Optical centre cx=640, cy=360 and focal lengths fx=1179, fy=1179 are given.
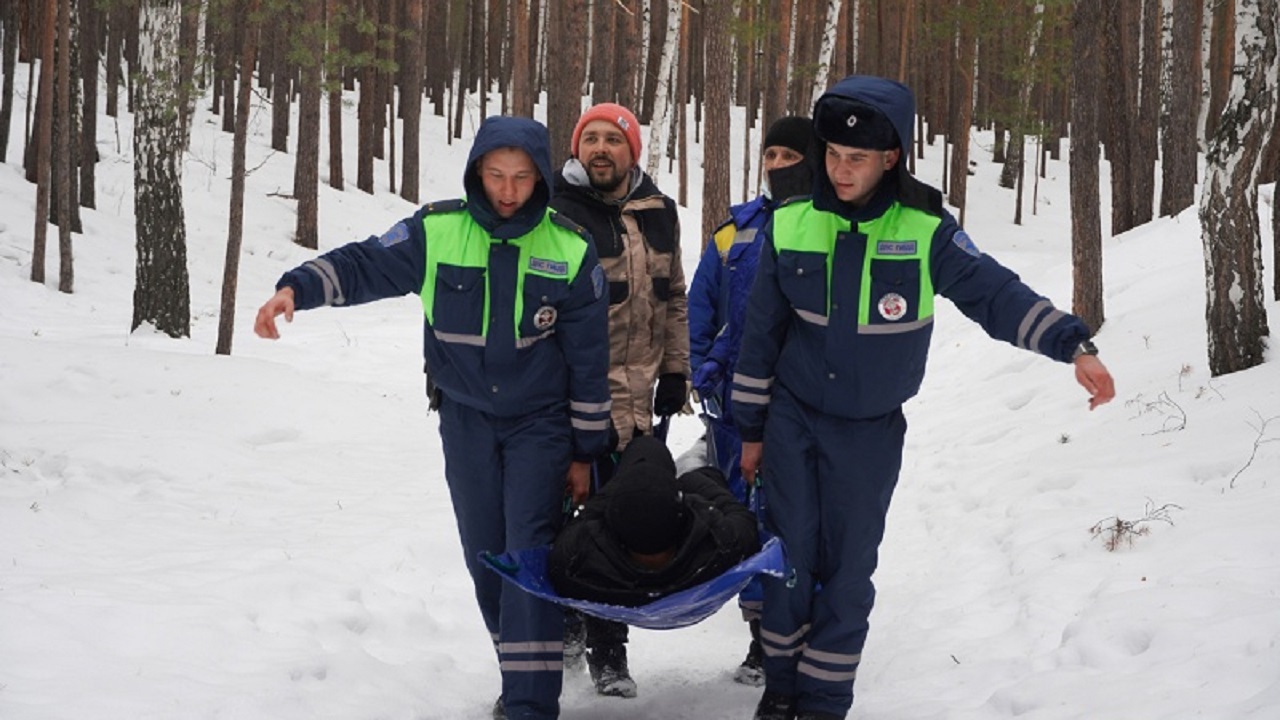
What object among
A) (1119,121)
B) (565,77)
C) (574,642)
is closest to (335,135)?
(565,77)

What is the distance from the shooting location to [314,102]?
21.1 meters

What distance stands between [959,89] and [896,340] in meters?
35.3

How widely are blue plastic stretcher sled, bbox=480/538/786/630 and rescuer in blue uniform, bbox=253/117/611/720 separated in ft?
0.55

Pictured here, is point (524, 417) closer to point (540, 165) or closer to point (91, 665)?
point (540, 165)

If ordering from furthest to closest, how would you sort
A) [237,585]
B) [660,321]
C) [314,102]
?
1. [314,102]
2. [237,585]
3. [660,321]

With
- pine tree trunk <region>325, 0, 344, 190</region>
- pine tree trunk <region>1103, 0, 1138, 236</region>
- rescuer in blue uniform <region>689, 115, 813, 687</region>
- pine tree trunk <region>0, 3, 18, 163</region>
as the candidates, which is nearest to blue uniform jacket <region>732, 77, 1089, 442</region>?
rescuer in blue uniform <region>689, 115, 813, 687</region>

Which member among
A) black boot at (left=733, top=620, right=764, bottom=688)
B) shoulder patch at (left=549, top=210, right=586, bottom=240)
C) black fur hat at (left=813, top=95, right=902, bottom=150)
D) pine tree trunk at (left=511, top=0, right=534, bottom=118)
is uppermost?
pine tree trunk at (left=511, top=0, right=534, bottom=118)

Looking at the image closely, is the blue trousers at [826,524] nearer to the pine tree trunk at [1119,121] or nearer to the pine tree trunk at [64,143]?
the pine tree trunk at [1119,121]

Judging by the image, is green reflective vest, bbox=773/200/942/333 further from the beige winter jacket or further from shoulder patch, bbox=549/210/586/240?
the beige winter jacket

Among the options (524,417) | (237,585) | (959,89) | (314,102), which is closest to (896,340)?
(524,417)

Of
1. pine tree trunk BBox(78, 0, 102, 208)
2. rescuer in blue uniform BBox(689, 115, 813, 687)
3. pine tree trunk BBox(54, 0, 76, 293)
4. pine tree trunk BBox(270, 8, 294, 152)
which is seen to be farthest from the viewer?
pine tree trunk BBox(270, 8, 294, 152)

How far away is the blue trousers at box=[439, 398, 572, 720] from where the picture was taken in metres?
3.99

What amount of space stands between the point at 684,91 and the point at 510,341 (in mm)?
28441

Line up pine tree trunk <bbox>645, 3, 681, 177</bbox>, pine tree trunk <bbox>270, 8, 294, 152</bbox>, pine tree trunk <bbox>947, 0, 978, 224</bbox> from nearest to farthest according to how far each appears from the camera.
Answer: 1. pine tree trunk <bbox>645, 3, 681, 177</bbox>
2. pine tree trunk <bbox>270, 8, 294, 152</bbox>
3. pine tree trunk <bbox>947, 0, 978, 224</bbox>
